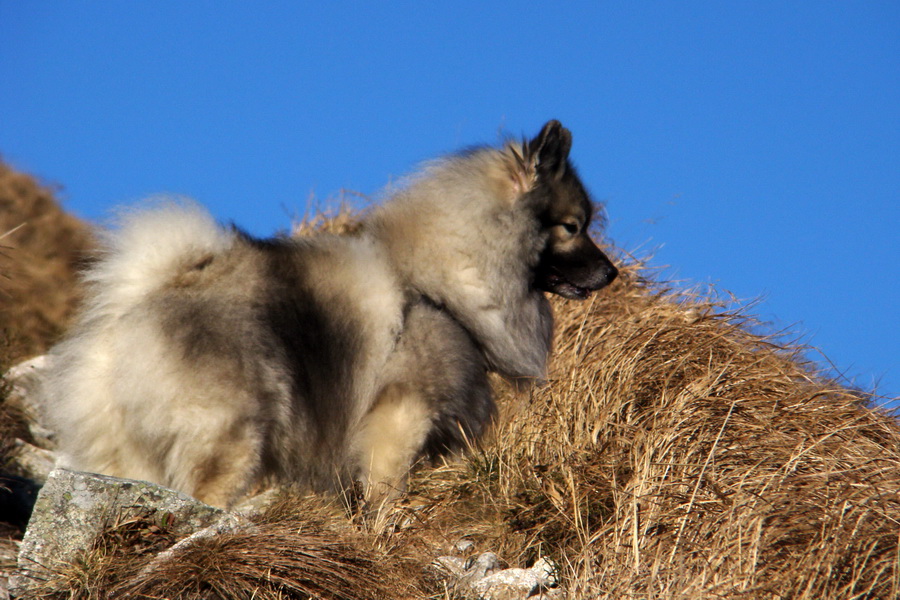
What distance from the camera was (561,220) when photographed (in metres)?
5.27

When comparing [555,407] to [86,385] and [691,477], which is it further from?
→ [86,385]

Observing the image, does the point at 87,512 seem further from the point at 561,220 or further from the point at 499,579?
the point at 561,220

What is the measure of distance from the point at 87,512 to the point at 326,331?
1454 millimetres

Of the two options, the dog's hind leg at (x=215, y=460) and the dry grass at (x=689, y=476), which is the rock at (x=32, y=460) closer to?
the dog's hind leg at (x=215, y=460)

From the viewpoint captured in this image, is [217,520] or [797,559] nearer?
[797,559]

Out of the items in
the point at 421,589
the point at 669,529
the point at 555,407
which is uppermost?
the point at 555,407

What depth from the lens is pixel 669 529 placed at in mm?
3834

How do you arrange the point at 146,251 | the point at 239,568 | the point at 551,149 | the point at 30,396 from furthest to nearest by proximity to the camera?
the point at 30,396 → the point at 551,149 → the point at 146,251 → the point at 239,568

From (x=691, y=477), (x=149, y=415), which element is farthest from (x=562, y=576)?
(x=149, y=415)

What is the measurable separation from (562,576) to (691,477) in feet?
2.67

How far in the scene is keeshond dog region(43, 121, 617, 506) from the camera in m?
4.09

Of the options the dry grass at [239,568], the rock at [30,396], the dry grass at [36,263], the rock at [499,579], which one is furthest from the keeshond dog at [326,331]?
the dry grass at [36,263]

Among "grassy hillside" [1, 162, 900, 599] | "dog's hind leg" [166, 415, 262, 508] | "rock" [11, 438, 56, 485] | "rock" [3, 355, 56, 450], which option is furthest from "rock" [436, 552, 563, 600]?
"rock" [3, 355, 56, 450]

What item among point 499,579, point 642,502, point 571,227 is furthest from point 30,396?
point 642,502
